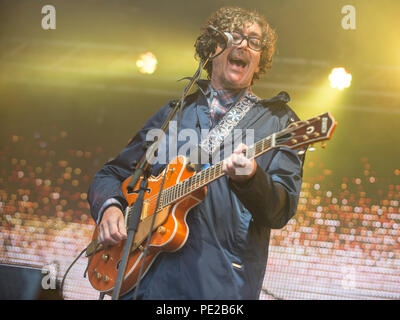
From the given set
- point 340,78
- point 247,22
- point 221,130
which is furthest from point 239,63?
point 340,78

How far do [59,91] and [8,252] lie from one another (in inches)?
61.7

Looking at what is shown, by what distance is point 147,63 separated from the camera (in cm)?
421

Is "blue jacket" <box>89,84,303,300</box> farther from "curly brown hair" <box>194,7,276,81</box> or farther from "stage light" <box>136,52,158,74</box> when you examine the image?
"stage light" <box>136,52,158,74</box>

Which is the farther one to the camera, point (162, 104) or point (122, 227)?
point (162, 104)

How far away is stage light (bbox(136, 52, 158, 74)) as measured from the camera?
419cm

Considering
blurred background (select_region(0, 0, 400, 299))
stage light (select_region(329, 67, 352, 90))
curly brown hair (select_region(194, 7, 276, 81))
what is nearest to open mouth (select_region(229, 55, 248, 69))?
curly brown hair (select_region(194, 7, 276, 81))

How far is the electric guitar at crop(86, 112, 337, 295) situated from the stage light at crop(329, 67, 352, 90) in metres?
2.12

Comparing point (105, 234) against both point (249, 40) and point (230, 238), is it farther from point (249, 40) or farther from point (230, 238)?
point (249, 40)

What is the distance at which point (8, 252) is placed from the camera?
3.61 meters

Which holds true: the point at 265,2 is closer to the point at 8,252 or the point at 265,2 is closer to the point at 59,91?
the point at 59,91

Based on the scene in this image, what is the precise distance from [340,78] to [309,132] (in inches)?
86.2

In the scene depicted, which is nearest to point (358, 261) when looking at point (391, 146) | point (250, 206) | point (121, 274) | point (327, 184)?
point (327, 184)

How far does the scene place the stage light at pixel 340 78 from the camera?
146 inches

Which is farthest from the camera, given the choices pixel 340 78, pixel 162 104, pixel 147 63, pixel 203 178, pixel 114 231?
pixel 147 63
